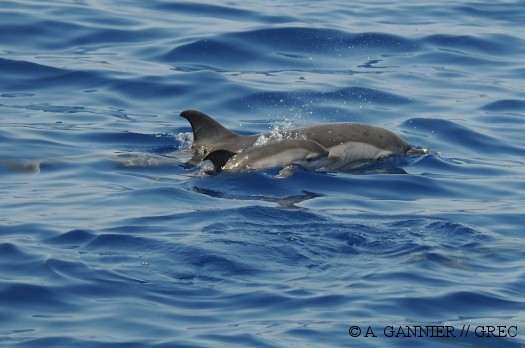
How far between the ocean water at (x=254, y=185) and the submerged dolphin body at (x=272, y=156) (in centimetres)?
20

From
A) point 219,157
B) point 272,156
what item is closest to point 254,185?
point 219,157

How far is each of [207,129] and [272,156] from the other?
41.6 inches

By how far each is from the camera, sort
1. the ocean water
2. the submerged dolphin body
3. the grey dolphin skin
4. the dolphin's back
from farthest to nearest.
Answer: the dolphin's back
the grey dolphin skin
the submerged dolphin body
the ocean water

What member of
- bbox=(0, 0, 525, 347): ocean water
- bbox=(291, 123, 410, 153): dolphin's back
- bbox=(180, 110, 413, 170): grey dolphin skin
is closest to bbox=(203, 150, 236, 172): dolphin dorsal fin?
bbox=(0, 0, 525, 347): ocean water

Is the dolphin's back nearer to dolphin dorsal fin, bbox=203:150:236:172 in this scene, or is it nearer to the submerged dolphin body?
the submerged dolphin body

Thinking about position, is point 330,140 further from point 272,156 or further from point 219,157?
point 219,157

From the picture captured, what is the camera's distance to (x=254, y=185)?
505 inches

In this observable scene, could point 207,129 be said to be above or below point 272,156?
above

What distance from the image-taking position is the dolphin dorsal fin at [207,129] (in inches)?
553

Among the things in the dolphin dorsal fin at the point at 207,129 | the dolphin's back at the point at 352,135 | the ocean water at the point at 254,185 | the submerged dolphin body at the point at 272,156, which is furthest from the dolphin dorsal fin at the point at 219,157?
the dolphin's back at the point at 352,135

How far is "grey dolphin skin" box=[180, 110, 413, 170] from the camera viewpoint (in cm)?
1405

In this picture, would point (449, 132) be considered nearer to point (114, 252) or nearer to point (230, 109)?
point (230, 109)

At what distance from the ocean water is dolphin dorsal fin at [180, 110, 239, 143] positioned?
428mm

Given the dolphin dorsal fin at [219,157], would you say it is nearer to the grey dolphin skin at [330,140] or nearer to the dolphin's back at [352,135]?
the grey dolphin skin at [330,140]
